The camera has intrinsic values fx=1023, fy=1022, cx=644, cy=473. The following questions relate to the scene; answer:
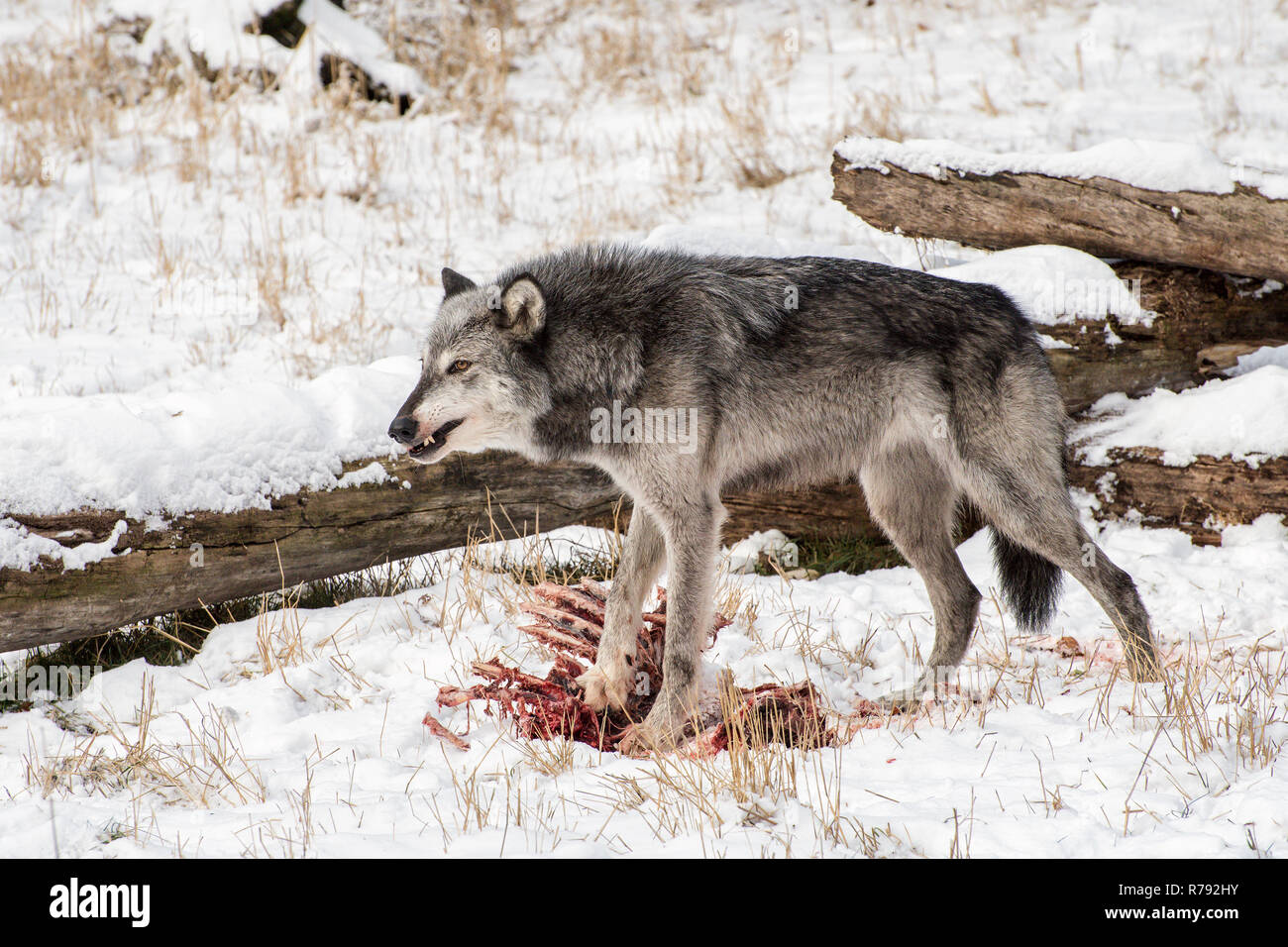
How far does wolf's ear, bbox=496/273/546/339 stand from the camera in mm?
4332

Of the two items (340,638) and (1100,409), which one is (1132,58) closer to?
(1100,409)

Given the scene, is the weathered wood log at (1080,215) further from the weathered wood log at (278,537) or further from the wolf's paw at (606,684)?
the wolf's paw at (606,684)

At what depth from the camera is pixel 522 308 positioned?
174 inches

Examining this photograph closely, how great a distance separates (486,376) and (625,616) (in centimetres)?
124

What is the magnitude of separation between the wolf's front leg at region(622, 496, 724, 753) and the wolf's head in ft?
2.52

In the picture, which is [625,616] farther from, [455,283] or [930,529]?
[455,283]

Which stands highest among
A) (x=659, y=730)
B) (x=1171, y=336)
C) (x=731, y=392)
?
(x=1171, y=336)

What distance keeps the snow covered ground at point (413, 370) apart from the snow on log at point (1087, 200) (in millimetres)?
138

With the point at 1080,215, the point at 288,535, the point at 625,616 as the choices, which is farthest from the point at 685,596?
the point at 1080,215

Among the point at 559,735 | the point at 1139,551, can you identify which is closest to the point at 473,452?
the point at 559,735

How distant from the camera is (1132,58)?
12.8 m

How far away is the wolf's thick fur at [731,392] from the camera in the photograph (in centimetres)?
439

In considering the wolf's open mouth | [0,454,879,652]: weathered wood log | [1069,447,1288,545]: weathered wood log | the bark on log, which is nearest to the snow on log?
the bark on log

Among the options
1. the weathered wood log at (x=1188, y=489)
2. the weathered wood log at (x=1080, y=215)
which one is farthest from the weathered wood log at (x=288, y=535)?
the weathered wood log at (x=1080, y=215)
